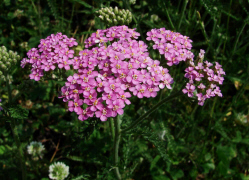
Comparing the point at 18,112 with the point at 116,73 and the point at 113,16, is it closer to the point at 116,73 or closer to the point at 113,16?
the point at 116,73

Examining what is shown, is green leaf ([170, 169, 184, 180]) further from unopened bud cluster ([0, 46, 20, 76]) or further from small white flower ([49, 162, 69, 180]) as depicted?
unopened bud cluster ([0, 46, 20, 76])

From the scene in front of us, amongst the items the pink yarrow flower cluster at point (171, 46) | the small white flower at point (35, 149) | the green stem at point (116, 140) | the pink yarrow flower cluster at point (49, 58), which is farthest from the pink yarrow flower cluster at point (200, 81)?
the small white flower at point (35, 149)

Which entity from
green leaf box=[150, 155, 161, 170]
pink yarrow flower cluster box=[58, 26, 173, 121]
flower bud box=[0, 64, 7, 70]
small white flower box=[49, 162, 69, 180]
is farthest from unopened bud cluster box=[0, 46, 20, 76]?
green leaf box=[150, 155, 161, 170]

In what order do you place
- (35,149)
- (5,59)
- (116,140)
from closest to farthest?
(5,59)
(116,140)
(35,149)

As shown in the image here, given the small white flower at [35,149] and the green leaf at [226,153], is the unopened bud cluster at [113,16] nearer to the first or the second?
the small white flower at [35,149]

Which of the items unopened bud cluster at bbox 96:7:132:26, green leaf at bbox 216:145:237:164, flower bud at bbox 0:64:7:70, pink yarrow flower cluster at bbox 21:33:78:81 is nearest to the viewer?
pink yarrow flower cluster at bbox 21:33:78:81

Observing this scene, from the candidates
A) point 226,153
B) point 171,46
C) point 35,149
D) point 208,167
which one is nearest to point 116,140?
point 171,46
